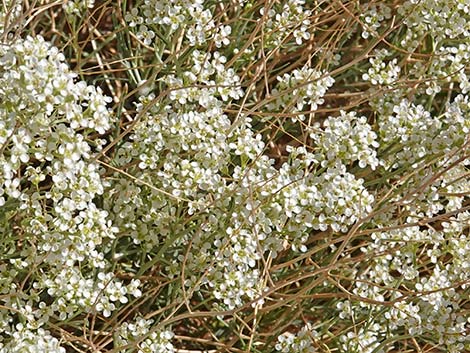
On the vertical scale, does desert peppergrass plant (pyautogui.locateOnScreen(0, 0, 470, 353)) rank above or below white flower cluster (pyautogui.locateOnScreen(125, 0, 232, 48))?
below

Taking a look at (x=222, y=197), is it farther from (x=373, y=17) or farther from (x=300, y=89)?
(x=373, y=17)

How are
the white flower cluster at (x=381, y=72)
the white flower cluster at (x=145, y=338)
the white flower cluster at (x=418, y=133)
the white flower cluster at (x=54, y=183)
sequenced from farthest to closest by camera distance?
1. the white flower cluster at (x=381, y=72)
2. the white flower cluster at (x=418, y=133)
3. the white flower cluster at (x=145, y=338)
4. the white flower cluster at (x=54, y=183)

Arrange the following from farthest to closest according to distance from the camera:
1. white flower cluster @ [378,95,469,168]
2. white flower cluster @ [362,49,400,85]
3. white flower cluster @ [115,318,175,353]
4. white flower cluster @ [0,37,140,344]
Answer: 1. white flower cluster @ [362,49,400,85]
2. white flower cluster @ [378,95,469,168]
3. white flower cluster @ [115,318,175,353]
4. white flower cluster @ [0,37,140,344]

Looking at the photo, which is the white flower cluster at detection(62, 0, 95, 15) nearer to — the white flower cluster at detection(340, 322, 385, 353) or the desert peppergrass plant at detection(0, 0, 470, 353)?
the desert peppergrass plant at detection(0, 0, 470, 353)

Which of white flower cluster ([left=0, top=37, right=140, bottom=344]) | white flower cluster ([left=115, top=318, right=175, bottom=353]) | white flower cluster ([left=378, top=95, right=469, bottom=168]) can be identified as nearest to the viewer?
white flower cluster ([left=0, top=37, right=140, bottom=344])

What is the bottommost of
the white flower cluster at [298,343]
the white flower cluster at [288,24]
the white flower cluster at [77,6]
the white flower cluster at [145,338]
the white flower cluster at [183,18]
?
the white flower cluster at [298,343]

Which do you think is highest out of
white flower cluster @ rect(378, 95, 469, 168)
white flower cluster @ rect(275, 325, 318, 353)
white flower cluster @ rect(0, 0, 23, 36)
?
white flower cluster @ rect(0, 0, 23, 36)

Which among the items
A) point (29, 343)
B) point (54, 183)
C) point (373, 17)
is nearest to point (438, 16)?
point (373, 17)

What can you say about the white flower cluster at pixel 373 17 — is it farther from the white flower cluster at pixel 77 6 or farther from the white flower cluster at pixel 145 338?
the white flower cluster at pixel 145 338

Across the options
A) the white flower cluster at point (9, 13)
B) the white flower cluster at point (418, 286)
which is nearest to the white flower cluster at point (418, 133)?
the white flower cluster at point (418, 286)

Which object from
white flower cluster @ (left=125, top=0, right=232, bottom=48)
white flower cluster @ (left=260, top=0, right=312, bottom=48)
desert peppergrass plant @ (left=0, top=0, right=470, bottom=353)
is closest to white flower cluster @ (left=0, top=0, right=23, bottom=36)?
desert peppergrass plant @ (left=0, top=0, right=470, bottom=353)
